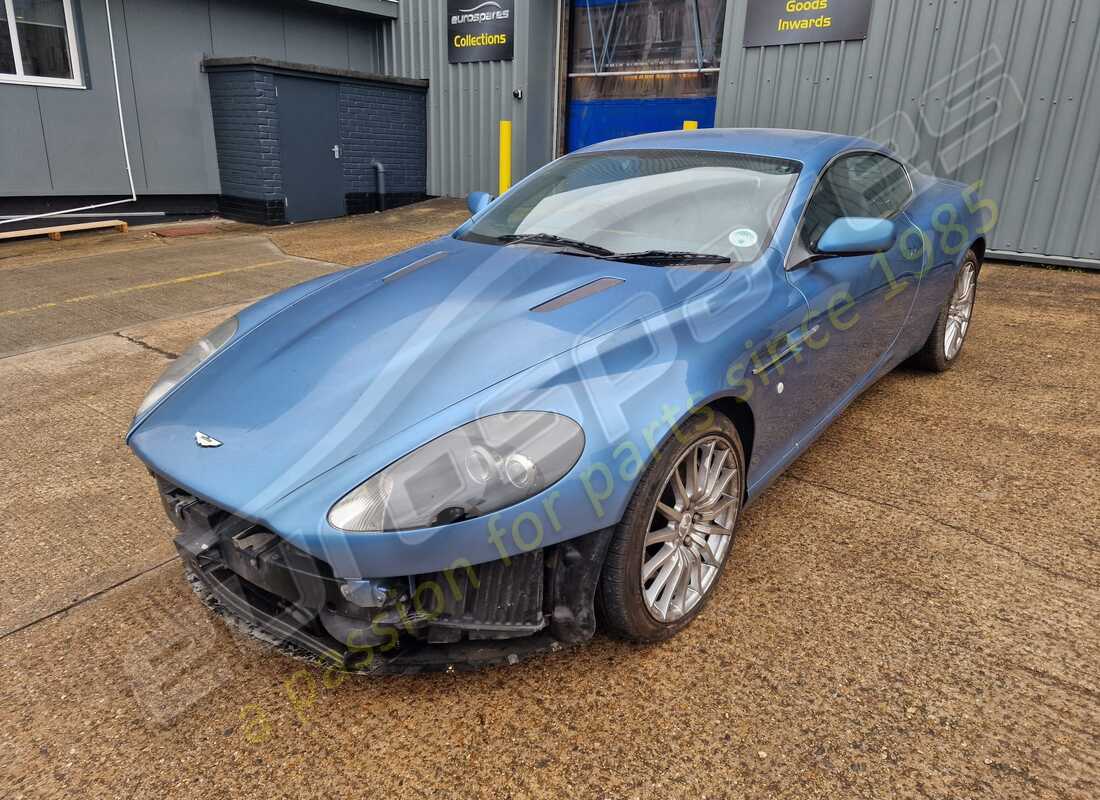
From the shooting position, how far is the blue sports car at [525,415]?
1723 millimetres

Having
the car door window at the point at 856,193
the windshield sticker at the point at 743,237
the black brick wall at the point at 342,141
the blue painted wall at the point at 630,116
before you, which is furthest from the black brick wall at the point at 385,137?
the windshield sticker at the point at 743,237

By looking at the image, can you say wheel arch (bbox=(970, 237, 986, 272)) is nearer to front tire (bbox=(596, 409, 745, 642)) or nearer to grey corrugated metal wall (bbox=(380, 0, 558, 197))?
front tire (bbox=(596, 409, 745, 642))

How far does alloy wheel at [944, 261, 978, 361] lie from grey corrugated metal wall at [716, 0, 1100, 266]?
3893mm

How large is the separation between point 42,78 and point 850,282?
10.3 meters

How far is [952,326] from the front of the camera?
443 cm

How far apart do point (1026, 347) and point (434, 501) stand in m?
4.96

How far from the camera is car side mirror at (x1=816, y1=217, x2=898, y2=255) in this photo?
2635mm

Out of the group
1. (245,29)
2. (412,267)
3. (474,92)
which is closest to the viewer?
(412,267)

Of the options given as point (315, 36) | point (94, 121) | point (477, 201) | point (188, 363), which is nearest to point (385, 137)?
point (315, 36)

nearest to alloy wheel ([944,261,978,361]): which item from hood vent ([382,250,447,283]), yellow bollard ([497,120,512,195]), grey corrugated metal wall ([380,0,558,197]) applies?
hood vent ([382,250,447,283])

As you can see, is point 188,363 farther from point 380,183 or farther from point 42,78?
point 380,183

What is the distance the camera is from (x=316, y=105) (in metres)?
10.5

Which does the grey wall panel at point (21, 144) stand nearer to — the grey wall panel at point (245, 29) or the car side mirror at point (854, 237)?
the grey wall panel at point (245, 29)

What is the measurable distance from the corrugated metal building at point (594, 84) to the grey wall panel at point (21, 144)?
2cm
